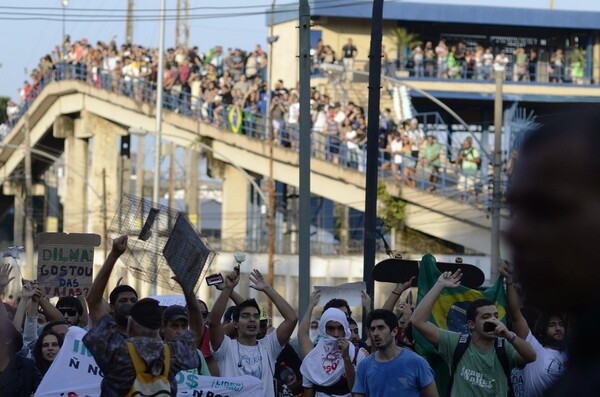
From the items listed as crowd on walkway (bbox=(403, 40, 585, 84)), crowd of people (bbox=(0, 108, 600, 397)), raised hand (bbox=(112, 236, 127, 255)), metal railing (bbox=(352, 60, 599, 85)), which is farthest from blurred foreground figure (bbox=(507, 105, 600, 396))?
crowd on walkway (bbox=(403, 40, 585, 84))

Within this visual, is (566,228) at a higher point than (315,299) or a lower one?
higher

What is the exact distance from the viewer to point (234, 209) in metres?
50.3

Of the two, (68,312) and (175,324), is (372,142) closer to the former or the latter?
(68,312)

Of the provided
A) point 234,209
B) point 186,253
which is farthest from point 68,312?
point 234,209

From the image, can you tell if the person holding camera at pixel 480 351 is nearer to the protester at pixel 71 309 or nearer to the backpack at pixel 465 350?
the backpack at pixel 465 350

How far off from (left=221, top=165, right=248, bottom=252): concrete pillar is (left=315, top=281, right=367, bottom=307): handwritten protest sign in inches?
1313

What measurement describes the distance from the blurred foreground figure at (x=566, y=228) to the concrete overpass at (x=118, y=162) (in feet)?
113

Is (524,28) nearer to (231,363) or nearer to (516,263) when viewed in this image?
(231,363)

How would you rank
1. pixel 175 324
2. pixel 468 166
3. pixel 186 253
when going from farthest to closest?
pixel 468 166, pixel 175 324, pixel 186 253

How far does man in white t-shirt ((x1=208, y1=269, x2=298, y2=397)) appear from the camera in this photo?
10227 millimetres

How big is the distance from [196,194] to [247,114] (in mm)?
11206

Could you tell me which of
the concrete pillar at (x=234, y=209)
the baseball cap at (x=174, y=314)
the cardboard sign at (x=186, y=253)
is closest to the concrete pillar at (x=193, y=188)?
the concrete pillar at (x=234, y=209)

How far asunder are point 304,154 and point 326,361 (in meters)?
5.57

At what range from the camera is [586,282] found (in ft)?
7.02
